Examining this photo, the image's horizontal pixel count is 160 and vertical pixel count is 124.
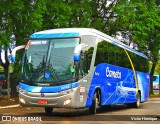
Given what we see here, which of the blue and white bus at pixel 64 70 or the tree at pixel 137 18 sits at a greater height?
the tree at pixel 137 18

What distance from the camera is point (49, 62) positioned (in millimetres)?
16109

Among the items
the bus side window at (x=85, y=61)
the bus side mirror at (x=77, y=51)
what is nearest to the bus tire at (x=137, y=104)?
the bus side window at (x=85, y=61)

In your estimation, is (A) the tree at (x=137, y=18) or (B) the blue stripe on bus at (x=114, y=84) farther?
(A) the tree at (x=137, y=18)

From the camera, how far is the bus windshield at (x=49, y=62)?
52.1 feet

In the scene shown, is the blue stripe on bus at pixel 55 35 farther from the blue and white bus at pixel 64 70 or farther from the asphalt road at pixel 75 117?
the asphalt road at pixel 75 117

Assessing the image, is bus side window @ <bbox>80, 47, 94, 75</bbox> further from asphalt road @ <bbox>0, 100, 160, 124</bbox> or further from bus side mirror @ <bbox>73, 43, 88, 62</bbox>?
asphalt road @ <bbox>0, 100, 160, 124</bbox>

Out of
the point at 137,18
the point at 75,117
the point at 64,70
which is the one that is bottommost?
the point at 75,117

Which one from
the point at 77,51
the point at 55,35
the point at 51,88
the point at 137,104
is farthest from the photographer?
the point at 137,104

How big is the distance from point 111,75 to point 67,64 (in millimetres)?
4563

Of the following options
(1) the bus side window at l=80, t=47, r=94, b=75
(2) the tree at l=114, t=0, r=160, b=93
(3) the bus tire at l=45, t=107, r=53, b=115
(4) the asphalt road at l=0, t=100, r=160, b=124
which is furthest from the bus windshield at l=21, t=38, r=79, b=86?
(2) the tree at l=114, t=0, r=160, b=93

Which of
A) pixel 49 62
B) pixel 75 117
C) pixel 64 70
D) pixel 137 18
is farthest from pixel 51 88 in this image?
pixel 137 18

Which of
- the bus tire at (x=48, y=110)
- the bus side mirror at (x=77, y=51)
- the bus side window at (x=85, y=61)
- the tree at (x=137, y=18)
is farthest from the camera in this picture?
the tree at (x=137, y=18)

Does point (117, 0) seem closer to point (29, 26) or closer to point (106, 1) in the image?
point (106, 1)

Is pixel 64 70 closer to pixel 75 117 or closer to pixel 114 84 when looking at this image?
pixel 75 117
